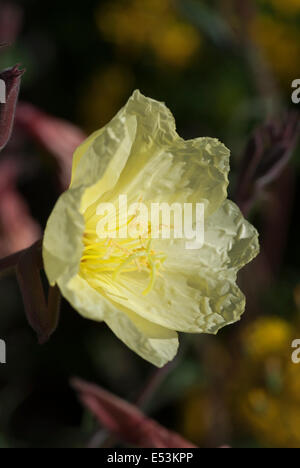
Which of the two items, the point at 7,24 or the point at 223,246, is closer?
the point at 223,246

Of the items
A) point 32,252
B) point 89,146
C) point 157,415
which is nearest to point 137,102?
point 89,146

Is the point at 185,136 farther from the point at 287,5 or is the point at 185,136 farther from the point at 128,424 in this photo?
the point at 128,424

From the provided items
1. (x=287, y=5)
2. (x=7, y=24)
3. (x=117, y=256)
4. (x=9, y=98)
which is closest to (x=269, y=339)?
(x=117, y=256)

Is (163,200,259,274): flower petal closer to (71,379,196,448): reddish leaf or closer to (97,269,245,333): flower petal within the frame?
(97,269,245,333): flower petal

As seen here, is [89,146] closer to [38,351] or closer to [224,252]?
[224,252]

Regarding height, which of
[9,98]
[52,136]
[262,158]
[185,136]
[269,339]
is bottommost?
[269,339]

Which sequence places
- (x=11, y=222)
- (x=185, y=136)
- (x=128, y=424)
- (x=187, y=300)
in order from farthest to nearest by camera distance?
(x=185, y=136) < (x=11, y=222) < (x=128, y=424) < (x=187, y=300)
